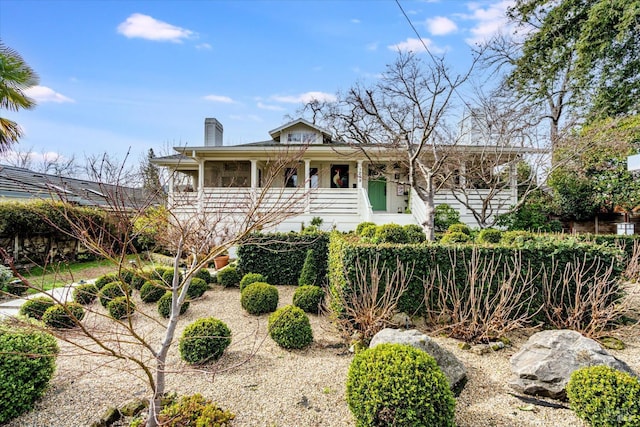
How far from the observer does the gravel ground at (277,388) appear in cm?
293

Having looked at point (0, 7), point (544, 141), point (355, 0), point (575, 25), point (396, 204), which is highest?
point (575, 25)

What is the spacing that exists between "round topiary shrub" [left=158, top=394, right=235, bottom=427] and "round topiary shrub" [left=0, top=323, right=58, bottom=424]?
1.26 metres

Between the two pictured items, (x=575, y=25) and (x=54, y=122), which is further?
(x=575, y=25)

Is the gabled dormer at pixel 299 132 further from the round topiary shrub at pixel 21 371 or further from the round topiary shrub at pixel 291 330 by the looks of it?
the round topiary shrub at pixel 21 371

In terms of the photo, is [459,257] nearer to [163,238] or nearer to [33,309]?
[163,238]

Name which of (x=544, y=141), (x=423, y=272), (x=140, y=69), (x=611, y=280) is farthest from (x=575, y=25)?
(x=140, y=69)

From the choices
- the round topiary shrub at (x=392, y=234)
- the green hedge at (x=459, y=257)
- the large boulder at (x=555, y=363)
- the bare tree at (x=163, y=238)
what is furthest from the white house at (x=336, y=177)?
the large boulder at (x=555, y=363)

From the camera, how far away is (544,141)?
11.6 metres

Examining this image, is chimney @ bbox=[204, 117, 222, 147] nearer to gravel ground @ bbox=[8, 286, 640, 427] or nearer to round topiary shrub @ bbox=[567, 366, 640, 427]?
gravel ground @ bbox=[8, 286, 640, 427]

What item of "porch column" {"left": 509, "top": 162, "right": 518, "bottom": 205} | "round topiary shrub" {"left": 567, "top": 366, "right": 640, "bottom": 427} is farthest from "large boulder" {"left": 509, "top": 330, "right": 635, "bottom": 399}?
Result: "porch column" {"left": 509, "top": 162, "right": 518, "bottom": 205}

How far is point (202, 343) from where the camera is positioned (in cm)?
401

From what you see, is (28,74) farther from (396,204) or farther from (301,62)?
(396,204)

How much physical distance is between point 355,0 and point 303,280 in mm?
6078

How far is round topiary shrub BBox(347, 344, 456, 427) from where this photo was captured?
248 cm
